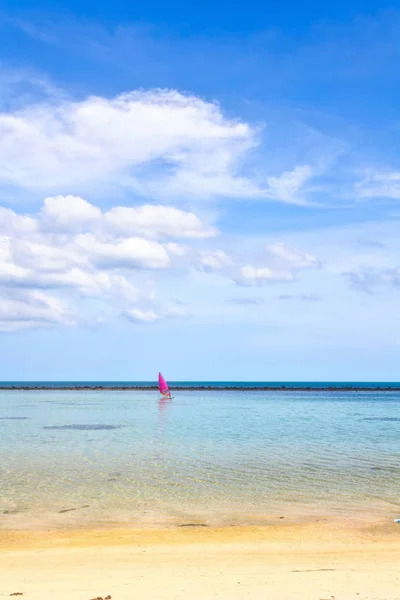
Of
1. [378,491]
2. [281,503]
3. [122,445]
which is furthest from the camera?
[122,445]

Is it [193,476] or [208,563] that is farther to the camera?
[193,476]

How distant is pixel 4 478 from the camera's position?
20.6 meters

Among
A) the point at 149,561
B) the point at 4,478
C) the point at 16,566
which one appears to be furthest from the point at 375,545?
the point at 4,478

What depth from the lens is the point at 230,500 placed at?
17.4 meters

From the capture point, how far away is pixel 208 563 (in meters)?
11.3

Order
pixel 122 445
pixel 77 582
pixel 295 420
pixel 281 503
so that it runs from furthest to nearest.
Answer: pixel 295 420 < pixel 122 445 < pixel 281 503 < pixel 77 582

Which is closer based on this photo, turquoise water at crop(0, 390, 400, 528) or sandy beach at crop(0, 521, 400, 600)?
sandy beach at crop(0, 521, 400, 600)

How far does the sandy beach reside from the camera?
30.5 ft

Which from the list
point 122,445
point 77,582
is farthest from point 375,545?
point 122,445

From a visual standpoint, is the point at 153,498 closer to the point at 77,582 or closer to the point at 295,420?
the point at 77,582

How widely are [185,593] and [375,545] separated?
5644mm

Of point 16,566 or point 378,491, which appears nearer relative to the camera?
point 16,566

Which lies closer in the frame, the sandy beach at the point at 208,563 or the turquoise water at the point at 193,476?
the sandy beach at the point at 208,563

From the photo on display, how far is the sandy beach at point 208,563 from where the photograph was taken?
9.28 meters
